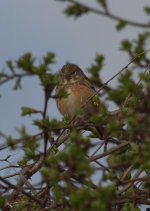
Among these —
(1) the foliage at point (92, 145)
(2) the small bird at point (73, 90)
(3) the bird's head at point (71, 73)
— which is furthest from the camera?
(3) the bird's head at point (71, 73)

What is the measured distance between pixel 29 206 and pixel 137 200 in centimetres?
72

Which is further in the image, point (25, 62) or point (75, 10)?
point (25, 62)

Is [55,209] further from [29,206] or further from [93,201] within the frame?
[93,201]

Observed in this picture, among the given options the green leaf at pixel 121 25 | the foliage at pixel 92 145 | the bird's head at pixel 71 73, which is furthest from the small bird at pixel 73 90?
the green leaf at pixel 121 25

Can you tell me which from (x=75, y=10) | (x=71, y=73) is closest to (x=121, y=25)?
(x=75, y=10)

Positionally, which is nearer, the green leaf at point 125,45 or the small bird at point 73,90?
the green leaf at point 125,45

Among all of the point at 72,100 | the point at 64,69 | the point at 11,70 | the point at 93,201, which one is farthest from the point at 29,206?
the point at 64,69

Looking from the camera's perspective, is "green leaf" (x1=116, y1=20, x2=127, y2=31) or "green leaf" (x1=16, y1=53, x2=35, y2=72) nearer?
"green leaf" (x1=116, y1=20, x2=127, y2=31)

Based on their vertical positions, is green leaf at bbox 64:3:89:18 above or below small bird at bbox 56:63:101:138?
below

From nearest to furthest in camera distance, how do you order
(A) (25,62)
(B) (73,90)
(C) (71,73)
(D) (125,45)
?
(A) (25,62) → (D) (125,45) → (B) (73,90) → (C) (71,73)

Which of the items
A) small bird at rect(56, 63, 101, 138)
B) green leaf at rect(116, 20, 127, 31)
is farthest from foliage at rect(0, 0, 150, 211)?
small bird at rect(56, 63, 101, 138)

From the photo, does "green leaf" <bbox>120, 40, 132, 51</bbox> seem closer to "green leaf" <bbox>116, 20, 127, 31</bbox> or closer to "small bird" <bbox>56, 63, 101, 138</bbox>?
"green leaf" <bbox>116, 20, 127, 31</bbox>

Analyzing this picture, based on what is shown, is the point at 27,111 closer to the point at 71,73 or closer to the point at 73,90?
the point at 73,90

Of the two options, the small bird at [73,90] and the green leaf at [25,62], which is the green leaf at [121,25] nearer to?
the green leaf at [25,62]
